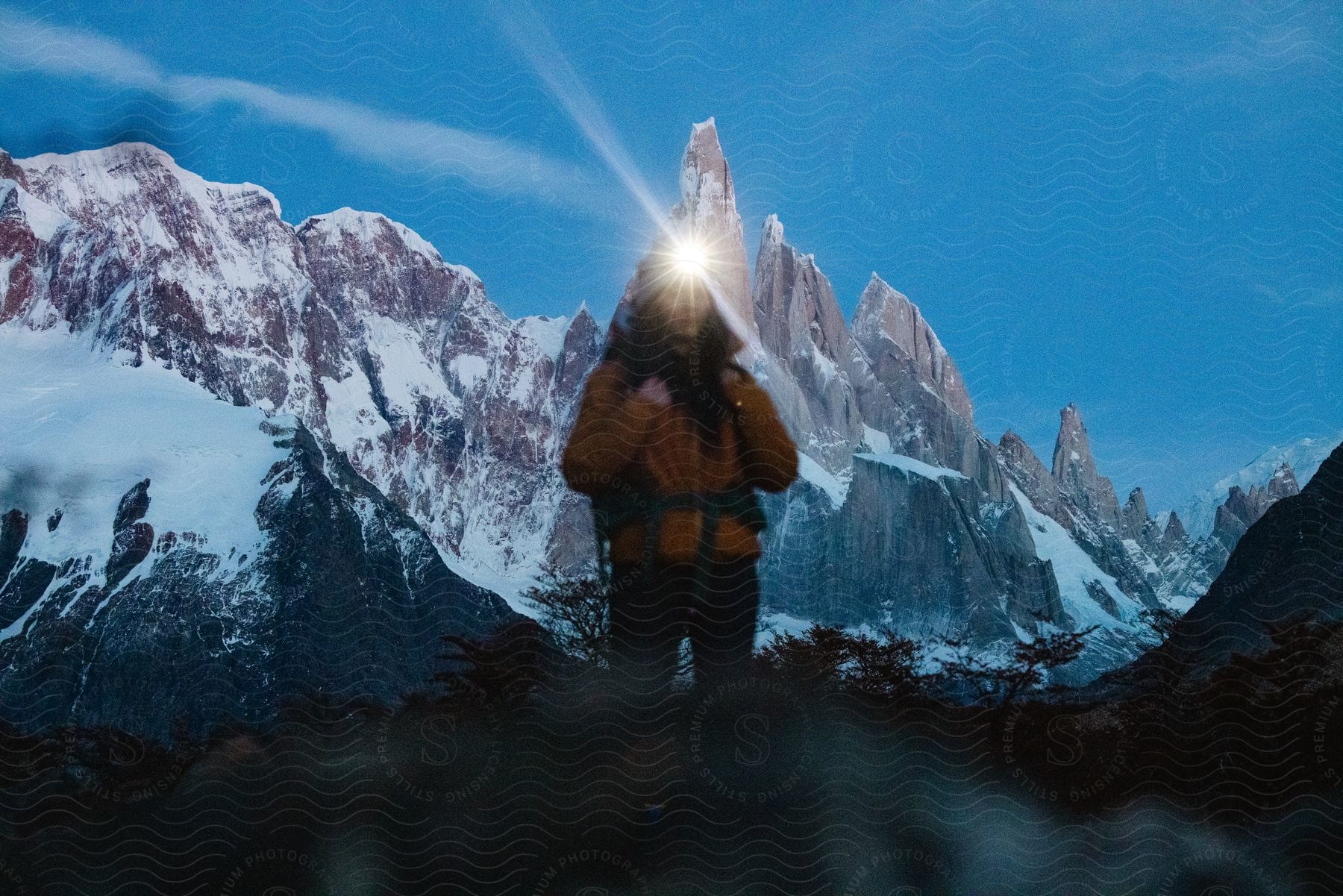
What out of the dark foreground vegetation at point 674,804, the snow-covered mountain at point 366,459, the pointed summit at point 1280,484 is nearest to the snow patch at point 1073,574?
the snow-covered mountain at point 366,459

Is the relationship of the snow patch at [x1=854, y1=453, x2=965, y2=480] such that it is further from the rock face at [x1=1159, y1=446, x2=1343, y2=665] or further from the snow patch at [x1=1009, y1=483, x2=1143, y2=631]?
the rock face at [x1=1159, y1=446, x2=1343, y2=665]

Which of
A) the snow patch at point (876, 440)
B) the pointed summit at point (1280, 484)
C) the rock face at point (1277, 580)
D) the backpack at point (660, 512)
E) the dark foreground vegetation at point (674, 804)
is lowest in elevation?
the dark foreground vegetation at point (674, 804)

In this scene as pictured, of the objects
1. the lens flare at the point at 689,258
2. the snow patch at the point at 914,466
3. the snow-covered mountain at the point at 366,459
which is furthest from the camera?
the snow patch at the point at 914,466

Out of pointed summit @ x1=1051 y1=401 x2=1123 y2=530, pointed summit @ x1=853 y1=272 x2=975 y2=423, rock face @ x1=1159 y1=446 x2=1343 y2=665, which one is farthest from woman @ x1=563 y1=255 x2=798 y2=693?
pointed summit @ x1=1051 y1=401 x2=1123 y2=530

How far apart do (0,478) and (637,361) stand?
3328 cm

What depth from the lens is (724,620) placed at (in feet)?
22.5

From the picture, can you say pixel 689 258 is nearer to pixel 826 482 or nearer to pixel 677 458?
pixel 677 458

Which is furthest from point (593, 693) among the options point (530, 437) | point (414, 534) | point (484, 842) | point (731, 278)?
point (530, 437)

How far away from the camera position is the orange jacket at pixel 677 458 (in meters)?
6.25

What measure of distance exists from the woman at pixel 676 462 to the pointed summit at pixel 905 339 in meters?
89.9

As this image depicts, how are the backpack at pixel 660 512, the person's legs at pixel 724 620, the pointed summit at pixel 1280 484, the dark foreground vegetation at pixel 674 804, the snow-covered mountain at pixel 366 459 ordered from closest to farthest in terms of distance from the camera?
1. the backpack at pixel 660 512
2. the person's legs at pixel 724 620
3. the dark foreground vegetation at pixel 674 804
4. the snow-covered mountain at pixel 366 459
5. the pointed summit at pixel 1280 484

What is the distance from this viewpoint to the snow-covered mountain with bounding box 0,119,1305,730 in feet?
95.5

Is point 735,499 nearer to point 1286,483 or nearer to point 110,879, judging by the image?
point 110,879

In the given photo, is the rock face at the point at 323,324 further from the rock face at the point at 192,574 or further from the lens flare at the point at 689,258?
the lens flare at the point at 689,258
